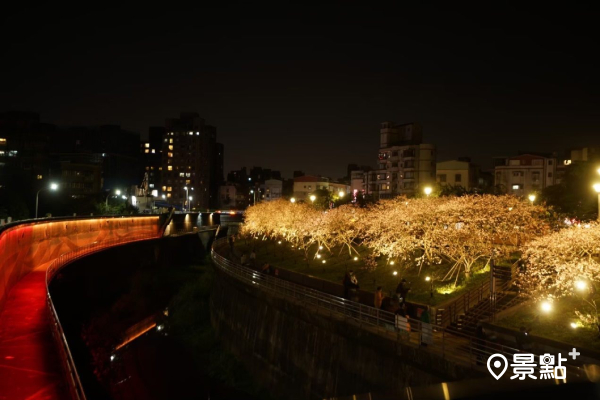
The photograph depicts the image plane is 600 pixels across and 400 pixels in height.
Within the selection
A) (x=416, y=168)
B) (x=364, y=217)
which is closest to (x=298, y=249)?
(x=364, y=217)

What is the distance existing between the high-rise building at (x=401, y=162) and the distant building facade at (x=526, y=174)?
37.4ft

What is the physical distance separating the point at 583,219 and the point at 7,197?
6282cm

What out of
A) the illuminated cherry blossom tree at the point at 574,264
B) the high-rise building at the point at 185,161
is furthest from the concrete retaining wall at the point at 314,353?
the high-rise building at the point at 185,161

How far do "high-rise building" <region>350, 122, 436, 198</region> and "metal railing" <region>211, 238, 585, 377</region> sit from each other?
52009 mm

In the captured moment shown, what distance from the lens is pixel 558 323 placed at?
18875 millimetres

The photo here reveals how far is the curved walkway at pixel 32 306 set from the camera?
471 inches

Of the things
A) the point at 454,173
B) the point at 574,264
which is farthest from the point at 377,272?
the point at 454,173

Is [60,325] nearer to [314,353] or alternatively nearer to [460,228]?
[314,353]

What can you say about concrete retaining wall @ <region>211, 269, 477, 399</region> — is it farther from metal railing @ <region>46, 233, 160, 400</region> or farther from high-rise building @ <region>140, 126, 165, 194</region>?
high-rise building @ <region>140, 126, 165, 194</region>

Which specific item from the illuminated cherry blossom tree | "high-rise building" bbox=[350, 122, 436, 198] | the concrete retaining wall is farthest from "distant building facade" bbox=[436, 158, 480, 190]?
the illuminated cherry blossom tree

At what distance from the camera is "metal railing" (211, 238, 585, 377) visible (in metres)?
14.5

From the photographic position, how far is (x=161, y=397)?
87.5 feet

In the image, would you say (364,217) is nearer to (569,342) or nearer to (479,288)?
(479,288)

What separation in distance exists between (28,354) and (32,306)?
794cm
